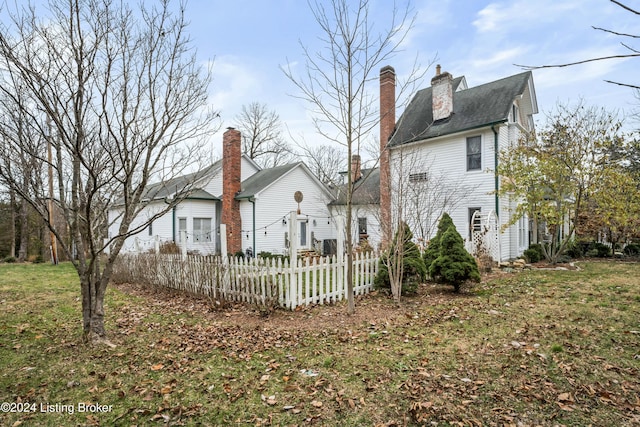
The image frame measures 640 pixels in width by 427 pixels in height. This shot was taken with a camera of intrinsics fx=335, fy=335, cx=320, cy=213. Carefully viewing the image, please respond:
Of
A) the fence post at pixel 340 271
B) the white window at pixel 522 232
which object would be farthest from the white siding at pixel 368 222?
the white window at pixel 522 232

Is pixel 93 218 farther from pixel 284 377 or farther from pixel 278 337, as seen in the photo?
pixel 284 377

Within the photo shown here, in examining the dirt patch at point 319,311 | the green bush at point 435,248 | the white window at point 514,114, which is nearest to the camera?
the dirt patch at point 319,311

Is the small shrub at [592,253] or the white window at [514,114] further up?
the white window at [514,114]

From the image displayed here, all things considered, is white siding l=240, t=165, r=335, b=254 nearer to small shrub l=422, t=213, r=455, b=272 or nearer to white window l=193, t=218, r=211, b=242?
white window l=193, t=218, r=211, b=242

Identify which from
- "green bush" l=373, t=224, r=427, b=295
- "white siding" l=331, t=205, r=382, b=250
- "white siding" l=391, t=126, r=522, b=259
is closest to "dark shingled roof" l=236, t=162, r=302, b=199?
"white siding" l=331, t=205, r=382, b=250

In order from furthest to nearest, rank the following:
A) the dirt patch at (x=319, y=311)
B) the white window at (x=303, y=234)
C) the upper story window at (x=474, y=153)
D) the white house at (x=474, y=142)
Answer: the white window at (x=303, y=234)
the upper story window at (x=474, y=153)
the white house at (x=474, y=142)
the dirt patch at (x=319, y=311)

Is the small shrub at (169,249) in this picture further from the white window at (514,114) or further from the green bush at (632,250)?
A: the green bush at (632,250)

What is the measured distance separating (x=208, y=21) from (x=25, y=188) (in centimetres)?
360

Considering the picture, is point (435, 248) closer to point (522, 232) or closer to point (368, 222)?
point (368, 222)

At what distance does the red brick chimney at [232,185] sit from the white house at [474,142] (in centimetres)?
789

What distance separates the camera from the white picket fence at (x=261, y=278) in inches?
263

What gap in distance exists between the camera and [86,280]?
179 inches

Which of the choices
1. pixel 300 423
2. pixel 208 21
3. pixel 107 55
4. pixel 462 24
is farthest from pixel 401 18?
pixel 300 423

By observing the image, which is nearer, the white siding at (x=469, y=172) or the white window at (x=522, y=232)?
the white siding at (x=469, y=172)
